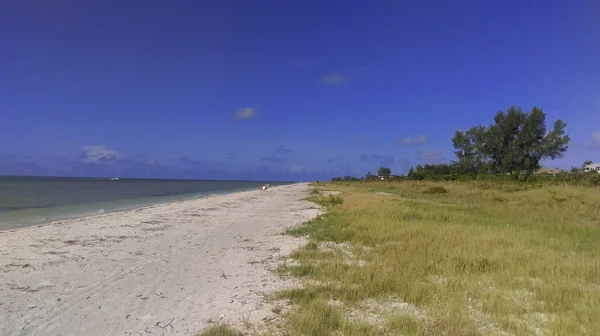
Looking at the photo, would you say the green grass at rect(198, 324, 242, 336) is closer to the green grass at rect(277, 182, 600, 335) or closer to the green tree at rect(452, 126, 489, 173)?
the green grass at rect(277, 182, 600, 335)

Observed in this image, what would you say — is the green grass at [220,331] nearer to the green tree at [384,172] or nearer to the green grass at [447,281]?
the green grass at [447,281]

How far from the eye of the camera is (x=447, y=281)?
23.0 ft

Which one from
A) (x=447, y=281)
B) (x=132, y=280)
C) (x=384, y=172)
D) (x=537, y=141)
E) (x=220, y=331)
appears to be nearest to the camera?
(x=220, y=331)

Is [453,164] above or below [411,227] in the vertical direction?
above

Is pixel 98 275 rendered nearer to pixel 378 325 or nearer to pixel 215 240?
pixel 215 240

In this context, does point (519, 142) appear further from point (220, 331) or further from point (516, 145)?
point (220, 331)

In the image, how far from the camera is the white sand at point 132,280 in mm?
5391

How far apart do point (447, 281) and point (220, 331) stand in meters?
4.56

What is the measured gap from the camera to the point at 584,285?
6.71 metres

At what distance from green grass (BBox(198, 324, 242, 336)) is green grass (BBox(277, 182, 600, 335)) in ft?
2.49

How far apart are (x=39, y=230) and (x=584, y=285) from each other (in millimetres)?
17719

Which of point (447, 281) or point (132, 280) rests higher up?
point (447, 281)

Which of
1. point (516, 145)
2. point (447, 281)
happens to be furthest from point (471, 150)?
point (447, 281)

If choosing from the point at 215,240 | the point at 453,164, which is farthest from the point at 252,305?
the point at 453,164
